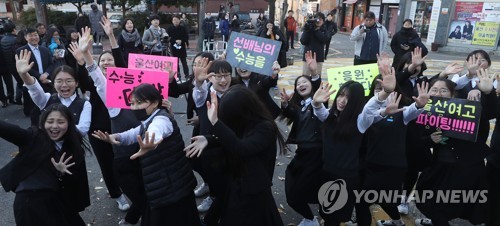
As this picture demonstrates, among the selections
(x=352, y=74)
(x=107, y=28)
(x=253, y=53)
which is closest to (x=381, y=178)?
(x=352, y=74)

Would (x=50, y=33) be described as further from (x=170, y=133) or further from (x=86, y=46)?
(x=170, y=133)

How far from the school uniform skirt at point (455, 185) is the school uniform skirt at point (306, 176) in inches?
40.3

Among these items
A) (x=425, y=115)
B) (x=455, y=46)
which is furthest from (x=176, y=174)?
(x=455, y=46)

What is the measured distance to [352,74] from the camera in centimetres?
427

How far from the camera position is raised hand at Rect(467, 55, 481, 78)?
4133mm

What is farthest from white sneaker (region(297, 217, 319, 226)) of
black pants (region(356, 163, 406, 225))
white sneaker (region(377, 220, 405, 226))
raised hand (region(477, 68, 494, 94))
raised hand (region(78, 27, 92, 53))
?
raised hand (region(78, 27, 92, 53))

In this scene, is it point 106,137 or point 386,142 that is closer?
point 106,137

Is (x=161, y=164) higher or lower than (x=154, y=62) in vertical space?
lower

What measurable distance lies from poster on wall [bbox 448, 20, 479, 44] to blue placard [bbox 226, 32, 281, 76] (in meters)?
16.4

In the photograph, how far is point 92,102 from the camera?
3.84 meters

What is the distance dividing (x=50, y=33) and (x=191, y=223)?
5933 millimetres

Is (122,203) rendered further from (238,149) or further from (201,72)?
(238,149)

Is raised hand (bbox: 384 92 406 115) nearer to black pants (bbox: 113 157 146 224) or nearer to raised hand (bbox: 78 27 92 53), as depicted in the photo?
black pants (bbox: 113 157 146 224)

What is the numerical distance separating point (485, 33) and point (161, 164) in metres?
18.5
